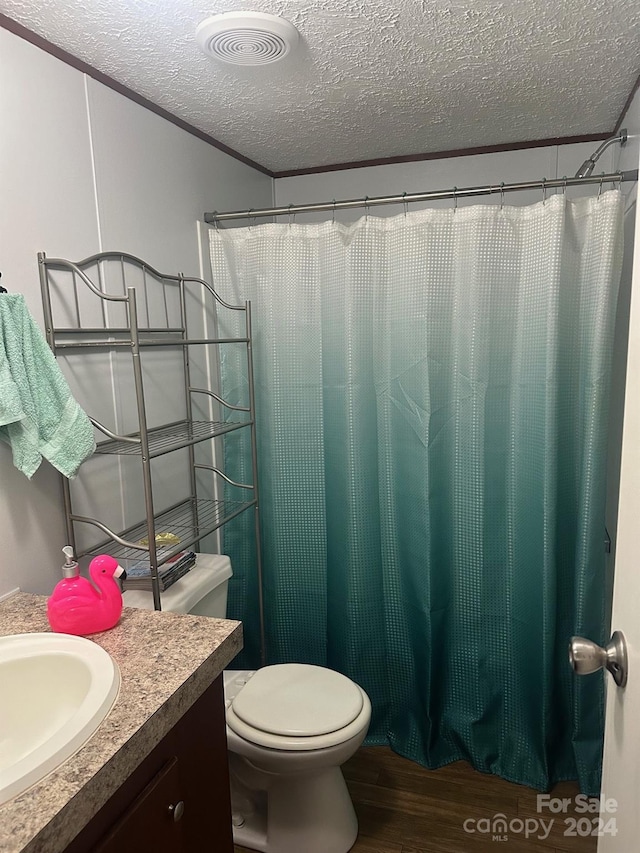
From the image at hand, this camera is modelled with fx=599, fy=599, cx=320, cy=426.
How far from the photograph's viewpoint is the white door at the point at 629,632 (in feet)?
2.63

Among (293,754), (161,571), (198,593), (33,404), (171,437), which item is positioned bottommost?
(293,754)

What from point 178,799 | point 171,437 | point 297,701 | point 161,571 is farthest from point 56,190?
point 297,701

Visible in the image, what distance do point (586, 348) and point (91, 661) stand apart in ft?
5.32

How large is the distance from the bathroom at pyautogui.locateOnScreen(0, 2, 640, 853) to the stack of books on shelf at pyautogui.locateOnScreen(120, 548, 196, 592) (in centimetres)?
19

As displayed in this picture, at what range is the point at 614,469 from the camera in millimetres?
2012

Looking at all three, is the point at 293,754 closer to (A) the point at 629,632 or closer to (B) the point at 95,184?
(A) the point at 629,632

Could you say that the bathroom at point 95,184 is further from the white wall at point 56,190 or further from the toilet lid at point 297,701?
the toilet lid at point 297,701

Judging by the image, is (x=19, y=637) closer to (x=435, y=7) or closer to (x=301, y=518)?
(x=301, y=518)

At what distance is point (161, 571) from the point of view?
1.63 m

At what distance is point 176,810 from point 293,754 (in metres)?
0.54

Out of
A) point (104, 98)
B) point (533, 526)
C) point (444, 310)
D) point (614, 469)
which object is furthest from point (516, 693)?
point (104, 98)

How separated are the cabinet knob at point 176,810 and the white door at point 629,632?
28.7 inches

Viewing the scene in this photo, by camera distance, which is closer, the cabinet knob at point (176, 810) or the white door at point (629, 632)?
the white door at point (629, 632)

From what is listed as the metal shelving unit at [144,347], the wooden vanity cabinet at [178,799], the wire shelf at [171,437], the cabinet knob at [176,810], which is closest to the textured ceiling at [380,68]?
the metal shelving unit at [144,347]
